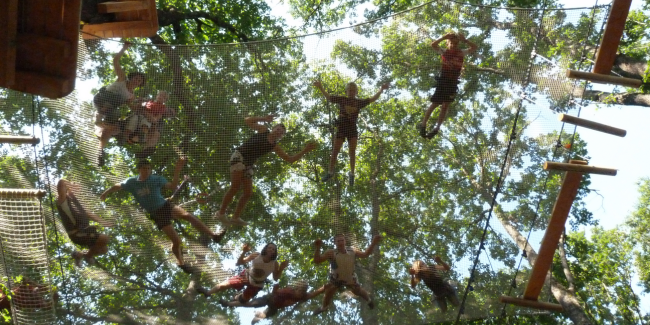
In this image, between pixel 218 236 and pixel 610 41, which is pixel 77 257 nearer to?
pixel 218 236

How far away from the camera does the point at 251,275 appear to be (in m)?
5.20

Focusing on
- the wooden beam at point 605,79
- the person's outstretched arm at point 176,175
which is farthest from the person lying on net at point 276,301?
the wooden beam at point 605,79

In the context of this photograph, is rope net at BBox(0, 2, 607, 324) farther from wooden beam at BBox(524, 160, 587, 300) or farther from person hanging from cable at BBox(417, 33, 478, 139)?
wooden beam at BBox(524, 160, 587, 300)

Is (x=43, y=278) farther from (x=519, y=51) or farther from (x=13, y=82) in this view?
(x=519, y=51)

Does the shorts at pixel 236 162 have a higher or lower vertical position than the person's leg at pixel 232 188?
higher

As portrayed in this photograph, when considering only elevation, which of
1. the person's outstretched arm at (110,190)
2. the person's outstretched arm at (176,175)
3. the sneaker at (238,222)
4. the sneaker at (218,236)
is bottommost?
the sneaker at (218,236)

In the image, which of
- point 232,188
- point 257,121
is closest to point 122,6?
point 257,121

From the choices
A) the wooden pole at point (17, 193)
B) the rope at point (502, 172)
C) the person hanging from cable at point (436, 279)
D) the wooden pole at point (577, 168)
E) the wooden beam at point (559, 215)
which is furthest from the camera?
the person hanging from cable at point (436, 279)

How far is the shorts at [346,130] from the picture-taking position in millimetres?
5457

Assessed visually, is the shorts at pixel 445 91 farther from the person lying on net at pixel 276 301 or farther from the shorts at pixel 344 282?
the person lying on net at pixel 276 301

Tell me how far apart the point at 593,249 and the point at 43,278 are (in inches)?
393

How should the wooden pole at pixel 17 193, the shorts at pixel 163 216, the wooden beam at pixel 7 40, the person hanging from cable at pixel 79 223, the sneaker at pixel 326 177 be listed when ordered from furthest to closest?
the sneaker at pixel 326 177 → the shorts at pixel 163 216 → the person hanging from cable at pixel 79 223 → the wooden pole at pixel 17 193 → the wooden beam at pixel 7 40

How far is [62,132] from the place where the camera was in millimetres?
5098

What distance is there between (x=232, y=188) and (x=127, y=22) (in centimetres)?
149
